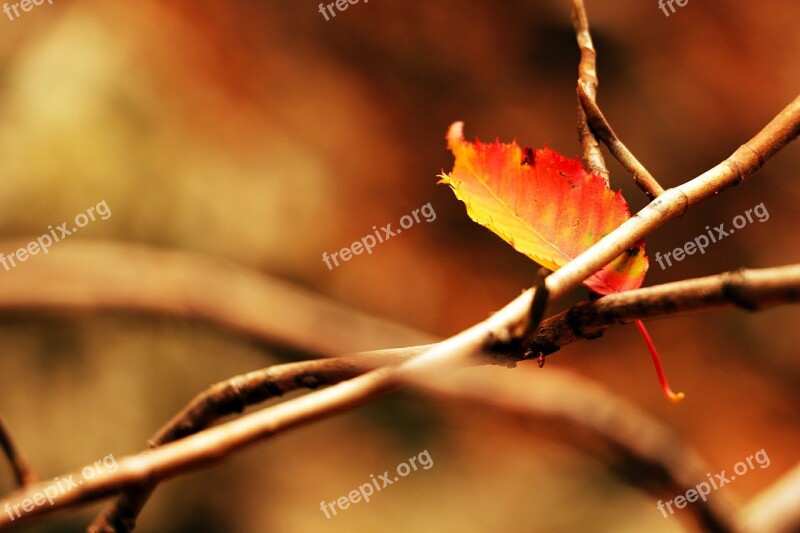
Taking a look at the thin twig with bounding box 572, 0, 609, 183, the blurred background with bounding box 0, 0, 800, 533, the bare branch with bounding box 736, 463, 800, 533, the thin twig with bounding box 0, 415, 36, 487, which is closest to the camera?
the thin twig with bounding box 572, 0, 609, 183

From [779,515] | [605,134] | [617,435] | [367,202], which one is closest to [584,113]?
[605,134]

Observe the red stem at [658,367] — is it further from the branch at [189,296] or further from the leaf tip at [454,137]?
the branch at [189,296]

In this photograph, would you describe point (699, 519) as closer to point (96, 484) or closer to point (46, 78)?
point (96, 484)

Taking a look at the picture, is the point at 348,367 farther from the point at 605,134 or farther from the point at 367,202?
the point at 367,202

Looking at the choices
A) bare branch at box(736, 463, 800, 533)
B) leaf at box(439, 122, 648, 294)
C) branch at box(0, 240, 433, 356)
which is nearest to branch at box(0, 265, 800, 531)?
leaf at box(439, 122, 648, 294)

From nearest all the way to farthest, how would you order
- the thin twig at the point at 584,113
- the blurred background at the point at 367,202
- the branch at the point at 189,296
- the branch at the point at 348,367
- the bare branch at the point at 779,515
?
the branch at the point at 348,367 < the thin twig at the point at 584,113 < the bare branch at the point at 779,515 < the branch at the point at 189,296 < the blurred background at the point at 367,202

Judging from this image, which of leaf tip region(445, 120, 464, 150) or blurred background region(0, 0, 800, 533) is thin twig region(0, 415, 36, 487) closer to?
leaf tip region(445, 120, 464, 150)

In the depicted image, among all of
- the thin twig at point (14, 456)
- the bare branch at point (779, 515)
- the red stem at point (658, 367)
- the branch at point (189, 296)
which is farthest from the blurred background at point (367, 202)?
the red stem at point (658, 367)
